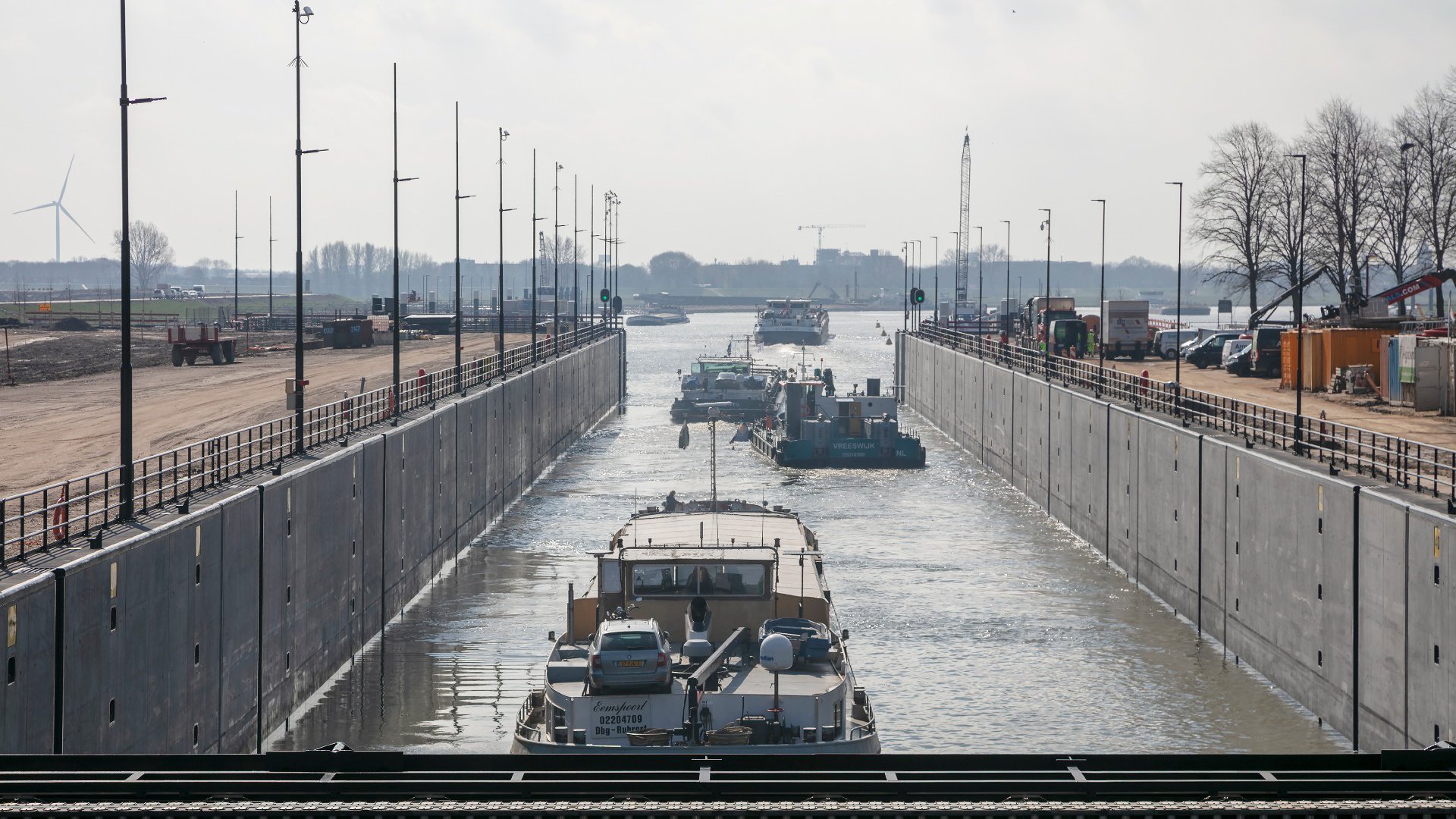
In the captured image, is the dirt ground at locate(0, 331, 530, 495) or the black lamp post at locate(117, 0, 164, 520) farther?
the dirt ground at locate(0, 331, 530, 495)

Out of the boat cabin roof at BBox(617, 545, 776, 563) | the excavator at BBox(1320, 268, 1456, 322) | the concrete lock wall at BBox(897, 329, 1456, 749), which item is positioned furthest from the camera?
the excavator at BBox(1320, 268, 1456, 322)

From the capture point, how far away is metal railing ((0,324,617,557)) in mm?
25297

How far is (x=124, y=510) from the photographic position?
27703 millimetres

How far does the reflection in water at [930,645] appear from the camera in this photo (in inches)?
1353

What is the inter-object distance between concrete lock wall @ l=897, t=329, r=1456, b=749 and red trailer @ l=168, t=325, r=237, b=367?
49208 millimetres

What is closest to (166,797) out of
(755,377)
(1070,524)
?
(1070,524)

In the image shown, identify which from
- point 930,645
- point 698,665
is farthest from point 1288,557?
point 698,665

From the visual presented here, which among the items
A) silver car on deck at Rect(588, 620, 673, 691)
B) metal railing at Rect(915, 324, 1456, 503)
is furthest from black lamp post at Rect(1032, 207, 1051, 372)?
silver car on deck at Rect(588, 620, 673, 691)

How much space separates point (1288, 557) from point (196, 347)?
226 feet

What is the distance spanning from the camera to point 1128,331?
329 feet

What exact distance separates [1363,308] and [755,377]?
5141 centimetres

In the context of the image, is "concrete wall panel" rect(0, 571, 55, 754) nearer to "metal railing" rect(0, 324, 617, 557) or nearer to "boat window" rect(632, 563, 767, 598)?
"metal railing" rect(0, 324, 617, 557)

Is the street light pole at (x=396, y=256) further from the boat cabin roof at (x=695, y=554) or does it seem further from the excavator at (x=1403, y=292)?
the excavator at (x=1403, y=292)

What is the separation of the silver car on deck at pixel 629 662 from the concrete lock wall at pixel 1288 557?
12.8 m
